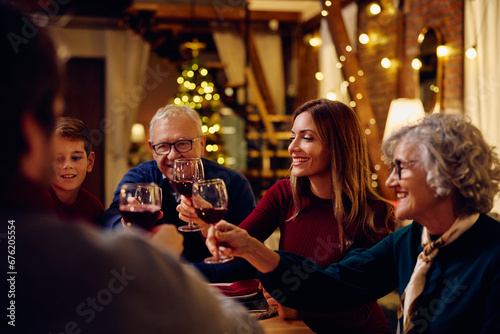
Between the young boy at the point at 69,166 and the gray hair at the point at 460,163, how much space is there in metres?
1.32

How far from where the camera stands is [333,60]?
26.8ft

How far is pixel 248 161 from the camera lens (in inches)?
382

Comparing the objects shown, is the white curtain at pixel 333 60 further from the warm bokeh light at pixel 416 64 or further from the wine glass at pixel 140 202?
the wine glass at pixel 140 202

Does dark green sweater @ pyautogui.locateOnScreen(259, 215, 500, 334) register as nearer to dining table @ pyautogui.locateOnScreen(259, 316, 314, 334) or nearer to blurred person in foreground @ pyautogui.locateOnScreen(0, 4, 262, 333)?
dining table @ pyautogui.locateOnScreen(259, 316, 314, 334)

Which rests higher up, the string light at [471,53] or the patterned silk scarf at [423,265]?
the string light at [471,53]

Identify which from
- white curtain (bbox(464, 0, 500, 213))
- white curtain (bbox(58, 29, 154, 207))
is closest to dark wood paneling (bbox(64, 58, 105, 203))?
white curtain (bbox(58, 29, 154, 207))

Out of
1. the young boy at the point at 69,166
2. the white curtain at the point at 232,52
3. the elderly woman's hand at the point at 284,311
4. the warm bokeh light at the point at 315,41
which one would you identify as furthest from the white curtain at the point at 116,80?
the elderly woman's hand at the point at 284,311

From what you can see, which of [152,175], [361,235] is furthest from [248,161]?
[361,235]

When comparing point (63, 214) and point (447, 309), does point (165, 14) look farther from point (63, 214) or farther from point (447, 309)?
point (447, 309)

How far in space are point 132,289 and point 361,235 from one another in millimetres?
1334

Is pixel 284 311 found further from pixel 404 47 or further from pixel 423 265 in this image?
pixel 404 47

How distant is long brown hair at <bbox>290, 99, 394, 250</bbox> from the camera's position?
1941 millimetres

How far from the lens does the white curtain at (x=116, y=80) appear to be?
9438mm

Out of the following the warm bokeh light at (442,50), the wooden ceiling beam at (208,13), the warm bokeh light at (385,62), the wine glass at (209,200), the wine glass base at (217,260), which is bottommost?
the wine glass base at (217,260)
